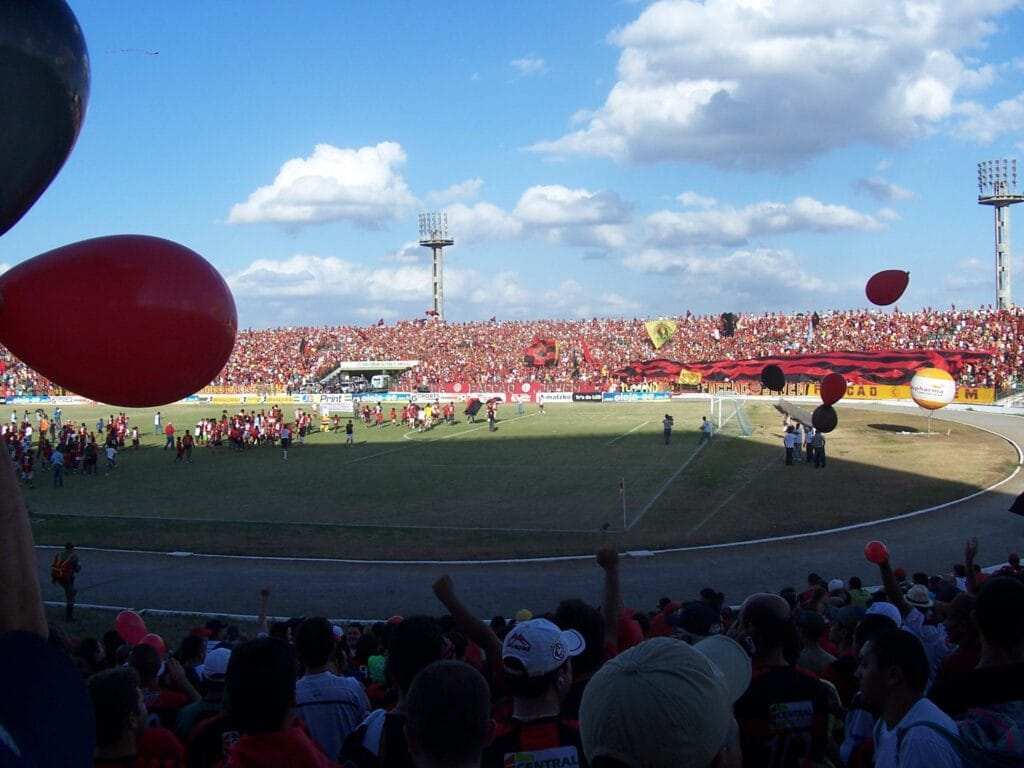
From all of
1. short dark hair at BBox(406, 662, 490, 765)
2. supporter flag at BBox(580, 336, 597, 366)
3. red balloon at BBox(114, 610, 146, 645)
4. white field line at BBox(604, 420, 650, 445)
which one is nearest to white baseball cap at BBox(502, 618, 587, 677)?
short dark hair at BBox(406, 662, 490, 765)

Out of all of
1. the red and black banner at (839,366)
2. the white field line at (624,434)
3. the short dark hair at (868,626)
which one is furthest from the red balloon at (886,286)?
the red and black banner at (839,366)

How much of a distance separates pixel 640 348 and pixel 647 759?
7353cm

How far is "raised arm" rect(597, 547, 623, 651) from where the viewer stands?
15.3ft

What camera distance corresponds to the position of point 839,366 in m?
58.2

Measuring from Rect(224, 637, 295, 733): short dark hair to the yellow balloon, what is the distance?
114 ft

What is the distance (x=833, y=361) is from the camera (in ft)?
192

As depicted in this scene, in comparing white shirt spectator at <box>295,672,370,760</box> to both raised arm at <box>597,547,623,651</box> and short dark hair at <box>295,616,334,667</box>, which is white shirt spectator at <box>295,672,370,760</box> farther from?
raised arm at <box>597,547,623,651</box>

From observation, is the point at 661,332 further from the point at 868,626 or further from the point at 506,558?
the point at 868,626

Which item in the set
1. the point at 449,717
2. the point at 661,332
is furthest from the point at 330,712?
the point at 661,332

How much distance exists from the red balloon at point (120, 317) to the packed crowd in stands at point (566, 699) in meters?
0.98

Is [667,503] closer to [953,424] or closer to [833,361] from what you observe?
[953,424]

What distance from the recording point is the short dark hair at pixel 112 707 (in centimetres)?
315

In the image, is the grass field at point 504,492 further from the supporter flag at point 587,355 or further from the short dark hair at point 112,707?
the supporter flag at point 587,355

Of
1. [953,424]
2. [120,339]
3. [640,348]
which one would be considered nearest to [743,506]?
[120,339]
